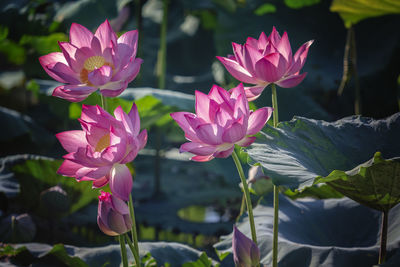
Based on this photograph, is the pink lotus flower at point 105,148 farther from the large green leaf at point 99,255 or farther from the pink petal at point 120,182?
the large green leaf at point 99,255

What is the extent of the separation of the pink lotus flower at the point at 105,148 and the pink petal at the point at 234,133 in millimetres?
138

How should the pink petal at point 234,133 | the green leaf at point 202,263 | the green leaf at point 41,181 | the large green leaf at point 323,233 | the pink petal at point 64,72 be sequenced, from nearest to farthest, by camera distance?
the pink petal at point 234,133 → the pink petal at point 64,72 → the large green leaf at point 323,233 → the green leaf at point 202,263 → the green leaf at point 41,181

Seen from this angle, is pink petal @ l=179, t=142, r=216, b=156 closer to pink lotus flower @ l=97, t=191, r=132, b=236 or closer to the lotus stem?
pink lotus flower @ l=97, t=191, r=132, b=236

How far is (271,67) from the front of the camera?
707mm

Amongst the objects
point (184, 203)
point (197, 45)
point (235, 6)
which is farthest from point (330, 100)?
point (197, 45)

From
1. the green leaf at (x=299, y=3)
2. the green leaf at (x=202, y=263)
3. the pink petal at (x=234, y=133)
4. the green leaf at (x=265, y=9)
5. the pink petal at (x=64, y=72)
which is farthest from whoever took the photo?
the green leaf at (x=265, y=9)

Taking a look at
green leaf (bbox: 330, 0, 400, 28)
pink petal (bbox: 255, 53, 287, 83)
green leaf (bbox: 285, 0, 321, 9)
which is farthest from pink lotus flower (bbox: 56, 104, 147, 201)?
green leaf (bbox: 285, 0, 321, 9)

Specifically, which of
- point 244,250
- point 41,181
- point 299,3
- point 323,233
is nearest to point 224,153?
point 244,250

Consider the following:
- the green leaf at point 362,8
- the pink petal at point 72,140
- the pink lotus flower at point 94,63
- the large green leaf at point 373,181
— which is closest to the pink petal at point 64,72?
the pink lotus flower at point 94,63

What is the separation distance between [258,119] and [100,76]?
0.28 metres

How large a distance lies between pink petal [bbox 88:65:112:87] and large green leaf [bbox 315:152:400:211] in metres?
0.40

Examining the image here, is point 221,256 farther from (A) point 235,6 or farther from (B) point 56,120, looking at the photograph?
(B) point 56,120

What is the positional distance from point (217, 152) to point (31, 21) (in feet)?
7.75

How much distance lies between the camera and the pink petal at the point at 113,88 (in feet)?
2.33
